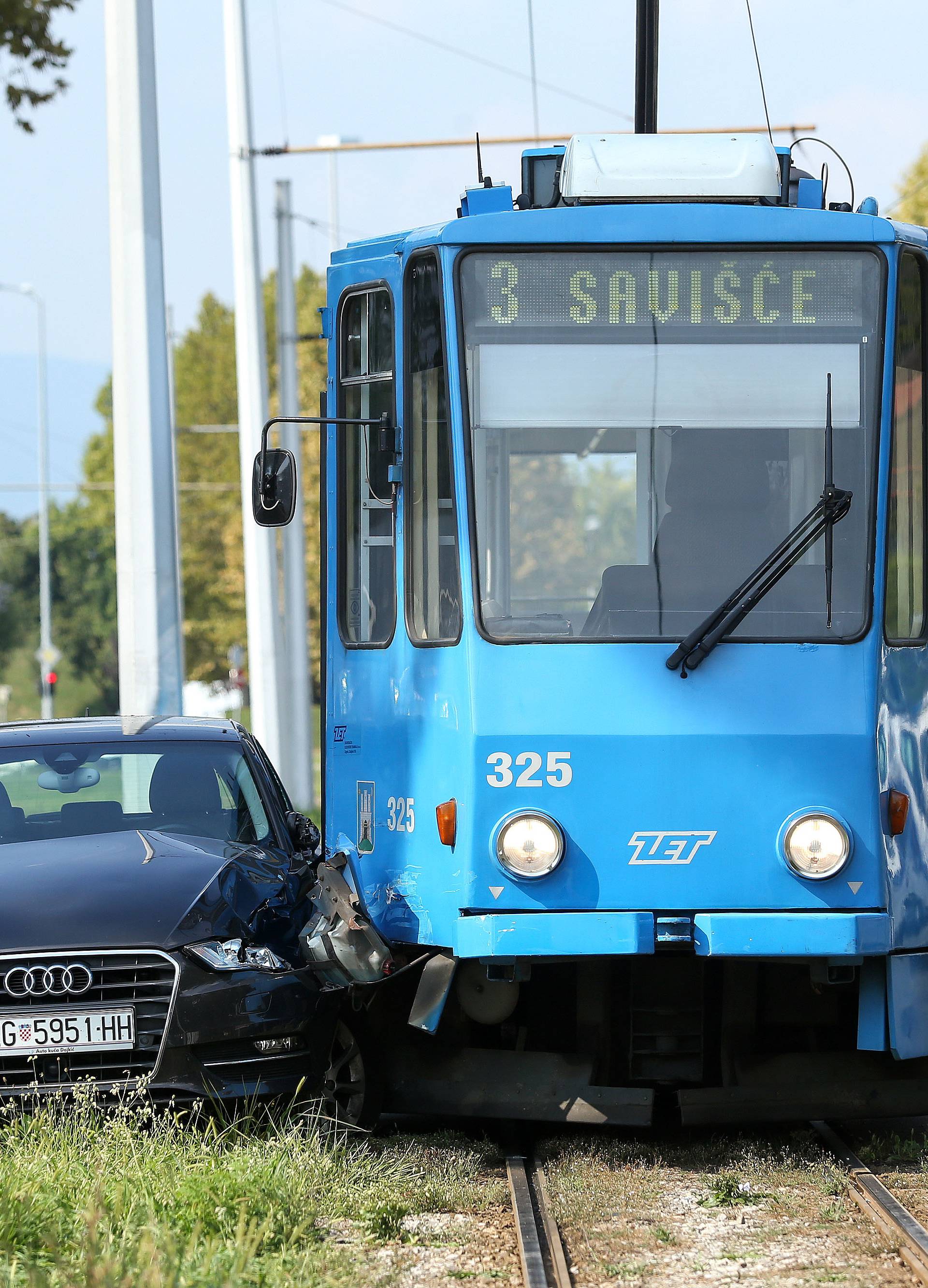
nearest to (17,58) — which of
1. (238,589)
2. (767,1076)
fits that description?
(767,1076)

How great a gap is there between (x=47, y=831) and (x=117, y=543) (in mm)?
5507

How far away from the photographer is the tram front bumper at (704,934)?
21.2 feet

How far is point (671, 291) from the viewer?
22.9ft

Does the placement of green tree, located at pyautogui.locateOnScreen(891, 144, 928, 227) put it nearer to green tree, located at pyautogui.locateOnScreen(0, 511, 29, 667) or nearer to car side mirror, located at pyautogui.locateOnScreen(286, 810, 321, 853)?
car side mirror, located at pyautogui.locateOnScreen(286, 810, 321, 853)

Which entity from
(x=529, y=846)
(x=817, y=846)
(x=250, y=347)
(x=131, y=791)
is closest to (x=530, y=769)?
(x=529, y=846)

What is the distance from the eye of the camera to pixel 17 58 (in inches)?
588

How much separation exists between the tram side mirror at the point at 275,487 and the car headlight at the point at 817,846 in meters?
2.22

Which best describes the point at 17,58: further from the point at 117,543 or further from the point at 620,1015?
the point at 620,1015

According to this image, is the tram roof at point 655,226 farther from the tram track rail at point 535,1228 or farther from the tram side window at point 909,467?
the tram track rail at point 535,1228

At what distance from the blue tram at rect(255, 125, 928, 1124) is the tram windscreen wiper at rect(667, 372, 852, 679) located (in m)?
0.01

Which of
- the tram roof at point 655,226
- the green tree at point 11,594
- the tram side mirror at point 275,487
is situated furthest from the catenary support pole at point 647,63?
the green tree at point 11,594

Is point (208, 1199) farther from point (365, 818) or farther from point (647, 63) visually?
point (647, 63)

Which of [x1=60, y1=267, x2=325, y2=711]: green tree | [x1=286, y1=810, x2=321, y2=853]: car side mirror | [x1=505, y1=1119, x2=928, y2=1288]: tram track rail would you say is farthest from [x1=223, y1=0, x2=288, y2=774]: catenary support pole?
[x1=60, y1=267, x2=325, y2=711]: green tree

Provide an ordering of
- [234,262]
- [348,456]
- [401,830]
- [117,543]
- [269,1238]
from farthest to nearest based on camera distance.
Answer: [234,262] < [117,543] < [348,456] < [401,830] < [269,1238]
